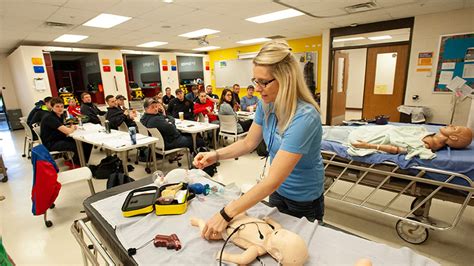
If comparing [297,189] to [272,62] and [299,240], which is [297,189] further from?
[272,62]

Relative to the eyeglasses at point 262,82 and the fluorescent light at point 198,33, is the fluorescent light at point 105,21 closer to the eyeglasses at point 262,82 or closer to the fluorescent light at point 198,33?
the fluorescent light at point 198,33

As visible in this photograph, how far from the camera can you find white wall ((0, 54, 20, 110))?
841 cm

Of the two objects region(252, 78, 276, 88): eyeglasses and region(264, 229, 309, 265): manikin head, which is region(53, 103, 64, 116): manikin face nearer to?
region(252, 78, 276, 88): eyeglasses

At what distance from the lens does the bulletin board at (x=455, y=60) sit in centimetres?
452

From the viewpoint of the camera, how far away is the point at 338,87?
283 inches

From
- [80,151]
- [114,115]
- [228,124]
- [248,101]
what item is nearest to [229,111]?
[228,124]

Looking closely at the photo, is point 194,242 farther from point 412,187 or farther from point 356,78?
point 356,78

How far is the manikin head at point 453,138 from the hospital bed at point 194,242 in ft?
5.71

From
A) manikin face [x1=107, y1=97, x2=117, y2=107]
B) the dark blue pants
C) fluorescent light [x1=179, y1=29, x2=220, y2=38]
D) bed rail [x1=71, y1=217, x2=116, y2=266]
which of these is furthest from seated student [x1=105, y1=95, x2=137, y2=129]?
the dark blue pants

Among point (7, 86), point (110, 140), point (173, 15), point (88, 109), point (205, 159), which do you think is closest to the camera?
point (205, 159)

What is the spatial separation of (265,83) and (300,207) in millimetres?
647

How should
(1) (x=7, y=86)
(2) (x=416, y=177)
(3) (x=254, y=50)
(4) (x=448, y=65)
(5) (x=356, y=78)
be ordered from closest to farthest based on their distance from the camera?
1. (2) (x=416, y=177)
2. (4) (x=448, y=65)
3. (1) (x=7, y=86)
4. (3) (x=254, y=50)
5. (5) (x=356, y=78)

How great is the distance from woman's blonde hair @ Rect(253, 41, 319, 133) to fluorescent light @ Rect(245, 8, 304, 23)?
157 inches

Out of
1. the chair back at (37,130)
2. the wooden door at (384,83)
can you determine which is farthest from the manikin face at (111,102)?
the wooden door at (384,83)
